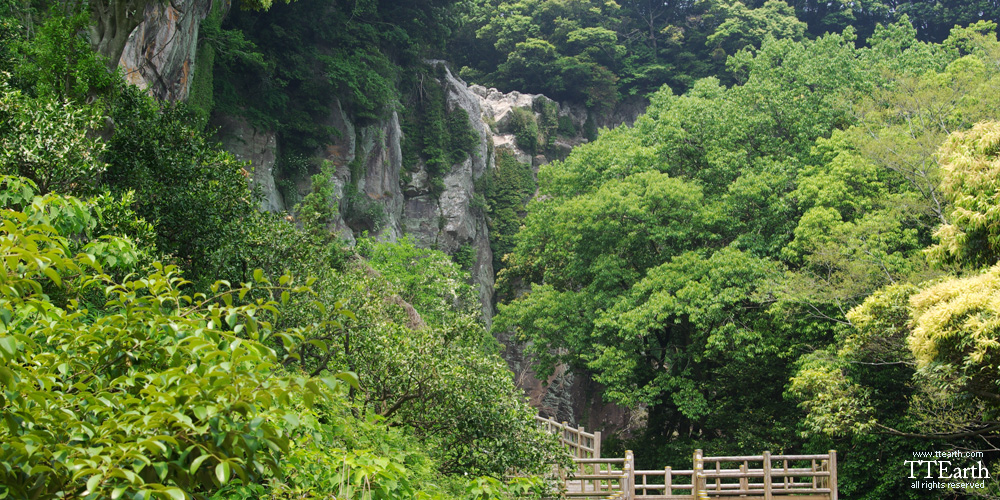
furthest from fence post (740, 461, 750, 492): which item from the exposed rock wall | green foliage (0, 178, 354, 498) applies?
the exposed rock wall

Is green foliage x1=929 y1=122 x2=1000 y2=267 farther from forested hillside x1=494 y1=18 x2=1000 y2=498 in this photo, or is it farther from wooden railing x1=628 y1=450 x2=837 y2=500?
wooden railing x1=628 y1=450 x2=837 y2=500

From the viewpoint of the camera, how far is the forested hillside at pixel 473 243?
125 inches

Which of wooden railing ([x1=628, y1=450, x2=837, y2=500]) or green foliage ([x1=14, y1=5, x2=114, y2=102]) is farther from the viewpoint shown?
wooden railing ([x1=628, y1=450, x2=837, y2=500])

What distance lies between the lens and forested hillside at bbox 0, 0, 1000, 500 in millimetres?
3166

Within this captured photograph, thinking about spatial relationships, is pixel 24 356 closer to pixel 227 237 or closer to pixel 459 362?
pixel 459 362

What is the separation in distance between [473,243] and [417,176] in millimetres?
3787

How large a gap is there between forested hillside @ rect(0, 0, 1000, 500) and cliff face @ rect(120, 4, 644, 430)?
15cm

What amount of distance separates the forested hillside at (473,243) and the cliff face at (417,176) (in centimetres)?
15

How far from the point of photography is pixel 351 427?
6.79 meters

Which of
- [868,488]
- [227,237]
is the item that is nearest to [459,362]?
[227,237]

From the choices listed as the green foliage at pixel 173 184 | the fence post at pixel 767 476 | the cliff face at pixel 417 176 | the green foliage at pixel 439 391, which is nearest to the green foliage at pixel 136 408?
the green foliage at pixel 439 391

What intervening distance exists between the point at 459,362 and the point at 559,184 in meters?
14.8

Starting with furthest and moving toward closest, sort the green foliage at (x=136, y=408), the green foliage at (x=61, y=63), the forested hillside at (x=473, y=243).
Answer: the green foliage at (x=61, y=63)
the forested hillside at (x=473, y=243)
the green foliage at (x=136, y=408)

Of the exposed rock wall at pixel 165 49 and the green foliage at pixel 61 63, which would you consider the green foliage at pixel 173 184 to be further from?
the exposed rock wall at pixel 165 49
